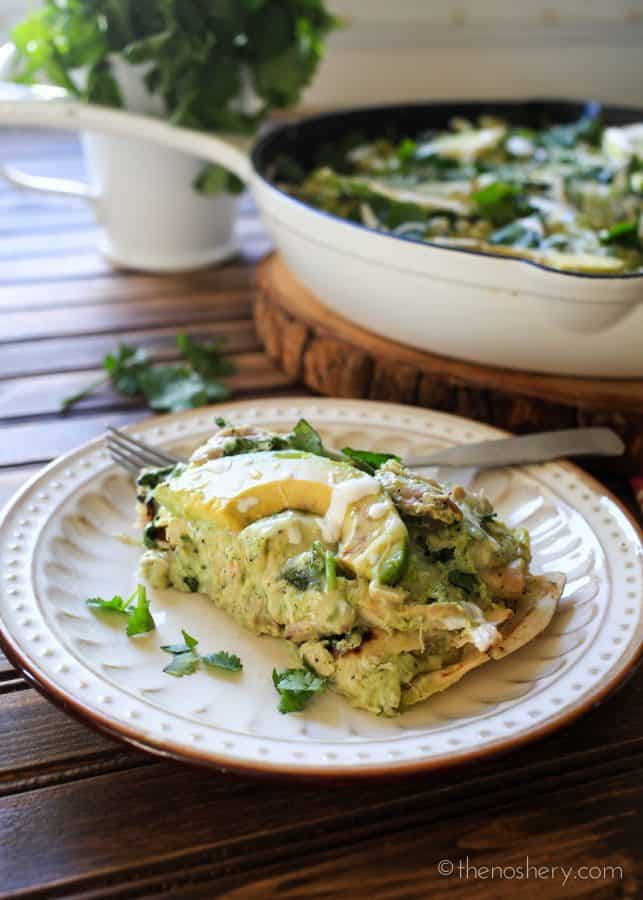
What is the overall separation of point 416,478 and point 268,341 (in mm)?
821

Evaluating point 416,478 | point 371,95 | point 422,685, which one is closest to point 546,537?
point 416,478

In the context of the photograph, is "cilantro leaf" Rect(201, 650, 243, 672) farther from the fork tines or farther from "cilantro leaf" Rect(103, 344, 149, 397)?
"cilantro leaf" Rect(103, 344, 149, 397)

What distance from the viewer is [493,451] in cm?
130

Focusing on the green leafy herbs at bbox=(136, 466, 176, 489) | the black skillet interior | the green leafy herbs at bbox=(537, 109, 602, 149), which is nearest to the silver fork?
the green leafy herbs at bbox=(136, 466, 176, 489)

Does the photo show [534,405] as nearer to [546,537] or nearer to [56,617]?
[546,537]

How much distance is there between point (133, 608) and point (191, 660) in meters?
0.12

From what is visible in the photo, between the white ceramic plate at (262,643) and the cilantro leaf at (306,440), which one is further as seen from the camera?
the cilantro leaf at (306,440)

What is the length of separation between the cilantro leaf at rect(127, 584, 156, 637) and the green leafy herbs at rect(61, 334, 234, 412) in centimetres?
59

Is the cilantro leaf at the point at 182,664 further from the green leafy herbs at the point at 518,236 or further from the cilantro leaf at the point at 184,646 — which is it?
the green leafy herbs at the point at 518,236

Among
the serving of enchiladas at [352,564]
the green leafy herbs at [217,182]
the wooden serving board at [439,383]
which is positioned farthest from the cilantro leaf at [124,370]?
the serving of enchiladas at [352,564]

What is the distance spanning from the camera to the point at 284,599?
980mm

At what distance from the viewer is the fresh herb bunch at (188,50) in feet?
6.32

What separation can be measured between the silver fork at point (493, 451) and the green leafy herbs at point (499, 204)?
0.59 m

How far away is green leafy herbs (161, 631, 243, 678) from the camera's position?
0.98 meters
